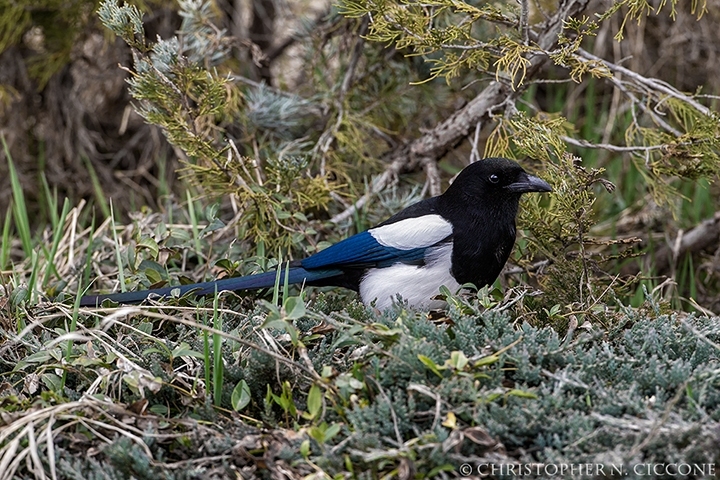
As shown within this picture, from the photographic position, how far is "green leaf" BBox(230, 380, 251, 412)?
2246 mm

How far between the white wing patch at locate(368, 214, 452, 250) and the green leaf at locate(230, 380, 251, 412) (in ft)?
3.47

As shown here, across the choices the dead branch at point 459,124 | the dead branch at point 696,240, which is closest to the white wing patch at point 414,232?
the dead branch at point 459,124

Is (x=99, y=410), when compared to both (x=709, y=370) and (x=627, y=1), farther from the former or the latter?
(x=627, y=1)

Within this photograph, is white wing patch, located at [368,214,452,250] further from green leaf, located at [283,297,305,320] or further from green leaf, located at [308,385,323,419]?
green leaf, located at [308,385,323,419]

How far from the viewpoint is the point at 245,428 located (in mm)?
2162

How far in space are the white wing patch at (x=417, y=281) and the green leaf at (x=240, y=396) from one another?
0.91m

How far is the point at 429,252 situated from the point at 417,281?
0.11 m

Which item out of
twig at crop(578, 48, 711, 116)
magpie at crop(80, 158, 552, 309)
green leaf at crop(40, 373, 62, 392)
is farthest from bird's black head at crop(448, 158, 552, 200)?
green leaf at crop(40, 373, 62, 392)

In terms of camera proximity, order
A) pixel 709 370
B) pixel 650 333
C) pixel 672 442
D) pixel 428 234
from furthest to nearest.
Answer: pixel 428 234, pixel 650 333, pixel 709 370, pixel 672 442

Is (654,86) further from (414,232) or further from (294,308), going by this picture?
(294,308)

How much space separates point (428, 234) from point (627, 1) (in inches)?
41.3

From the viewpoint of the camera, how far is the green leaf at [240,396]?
225cm

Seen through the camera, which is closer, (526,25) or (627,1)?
(627,1)

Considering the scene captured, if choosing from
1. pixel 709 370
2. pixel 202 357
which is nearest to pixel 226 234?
pixel 202 357
